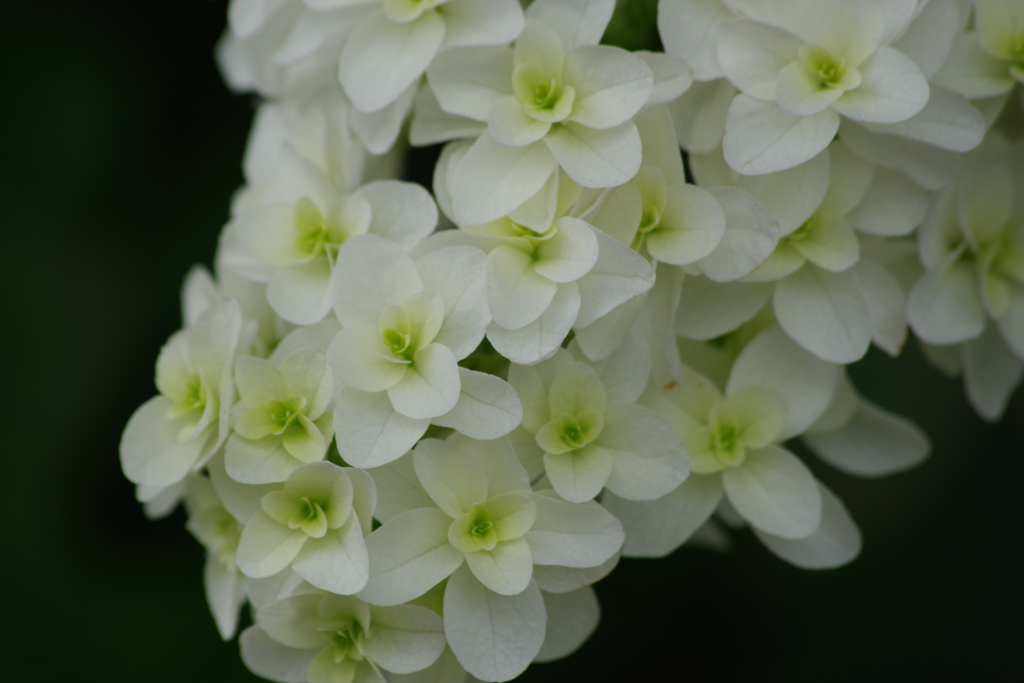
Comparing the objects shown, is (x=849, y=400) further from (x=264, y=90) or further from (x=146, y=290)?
(x=146, y=290)

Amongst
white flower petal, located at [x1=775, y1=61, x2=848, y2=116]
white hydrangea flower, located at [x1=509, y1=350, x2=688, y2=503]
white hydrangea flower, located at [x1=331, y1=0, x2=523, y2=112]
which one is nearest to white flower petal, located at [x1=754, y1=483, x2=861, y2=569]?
white hydrangea flower, located at [x1=509, y1=350, x2=688, y2=503]

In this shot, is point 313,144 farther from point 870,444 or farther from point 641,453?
point 870,444

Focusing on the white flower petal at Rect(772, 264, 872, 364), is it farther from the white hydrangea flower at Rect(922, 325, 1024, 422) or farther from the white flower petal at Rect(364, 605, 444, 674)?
the white flower petal at Rect(364, 605, 444, 674)

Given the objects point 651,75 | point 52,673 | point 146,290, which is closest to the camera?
point 651,75

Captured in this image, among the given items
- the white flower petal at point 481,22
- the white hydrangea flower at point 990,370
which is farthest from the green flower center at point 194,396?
the white hydrangea flower at point 990,370

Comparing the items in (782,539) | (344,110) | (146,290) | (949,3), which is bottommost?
(146,290)

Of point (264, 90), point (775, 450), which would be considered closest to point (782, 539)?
point (775, 450)
